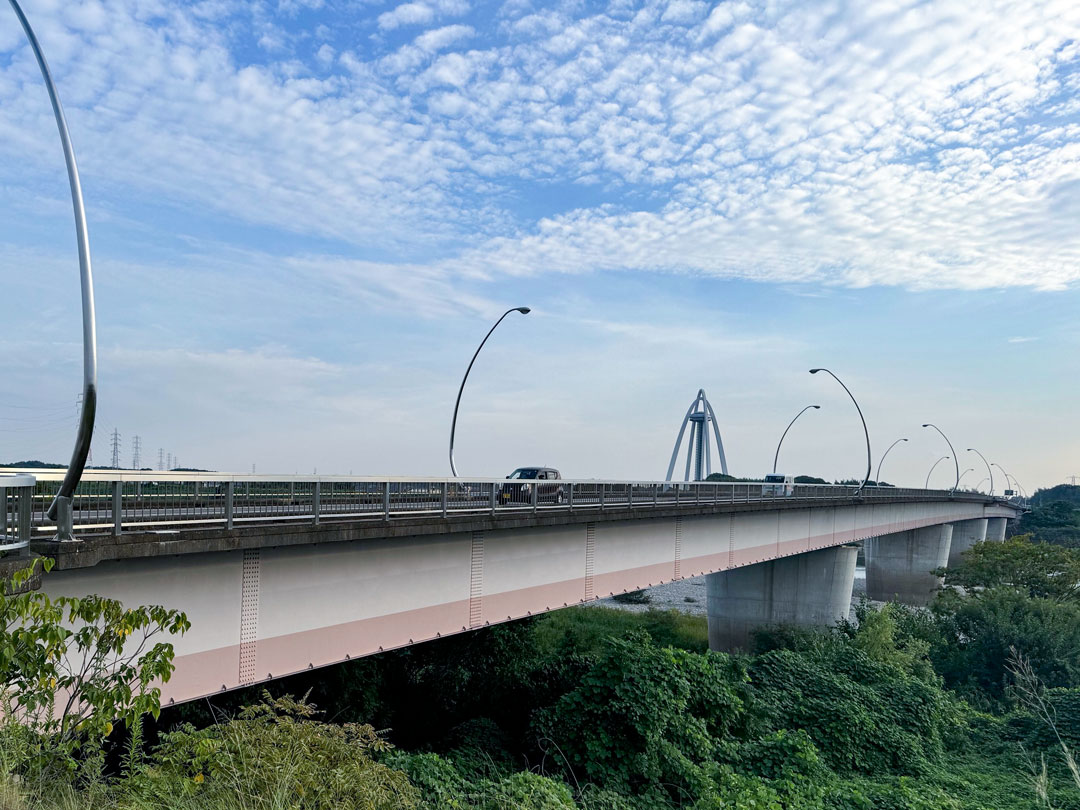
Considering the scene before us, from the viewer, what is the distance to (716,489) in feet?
107

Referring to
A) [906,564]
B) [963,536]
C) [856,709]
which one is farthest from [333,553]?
[963,536]

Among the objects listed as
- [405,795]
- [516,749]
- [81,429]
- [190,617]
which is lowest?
[516,749]

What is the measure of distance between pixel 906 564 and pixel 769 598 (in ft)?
113

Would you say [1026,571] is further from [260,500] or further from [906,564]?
[260,500]

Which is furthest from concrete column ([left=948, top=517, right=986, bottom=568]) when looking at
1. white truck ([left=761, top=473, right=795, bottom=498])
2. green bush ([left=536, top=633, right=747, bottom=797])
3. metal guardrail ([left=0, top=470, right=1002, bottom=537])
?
metal guardrail ([left=0, top=470, right=1002, bottom=537])

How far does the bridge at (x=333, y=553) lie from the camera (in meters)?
10.6

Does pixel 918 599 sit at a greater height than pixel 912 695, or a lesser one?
lesser

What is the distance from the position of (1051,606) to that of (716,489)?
17.7m

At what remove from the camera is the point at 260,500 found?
1384 cm

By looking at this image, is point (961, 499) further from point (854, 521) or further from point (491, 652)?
point (491, 652)

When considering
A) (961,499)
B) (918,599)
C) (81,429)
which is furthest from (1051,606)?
(961,499)

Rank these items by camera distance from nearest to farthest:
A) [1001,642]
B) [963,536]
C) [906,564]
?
1. [1001,642]
2. [906,564]
3. [963,536]

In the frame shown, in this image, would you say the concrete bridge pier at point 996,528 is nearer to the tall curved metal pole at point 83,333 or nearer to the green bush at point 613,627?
the green bush at point 613,627

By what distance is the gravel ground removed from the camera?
193 ft
